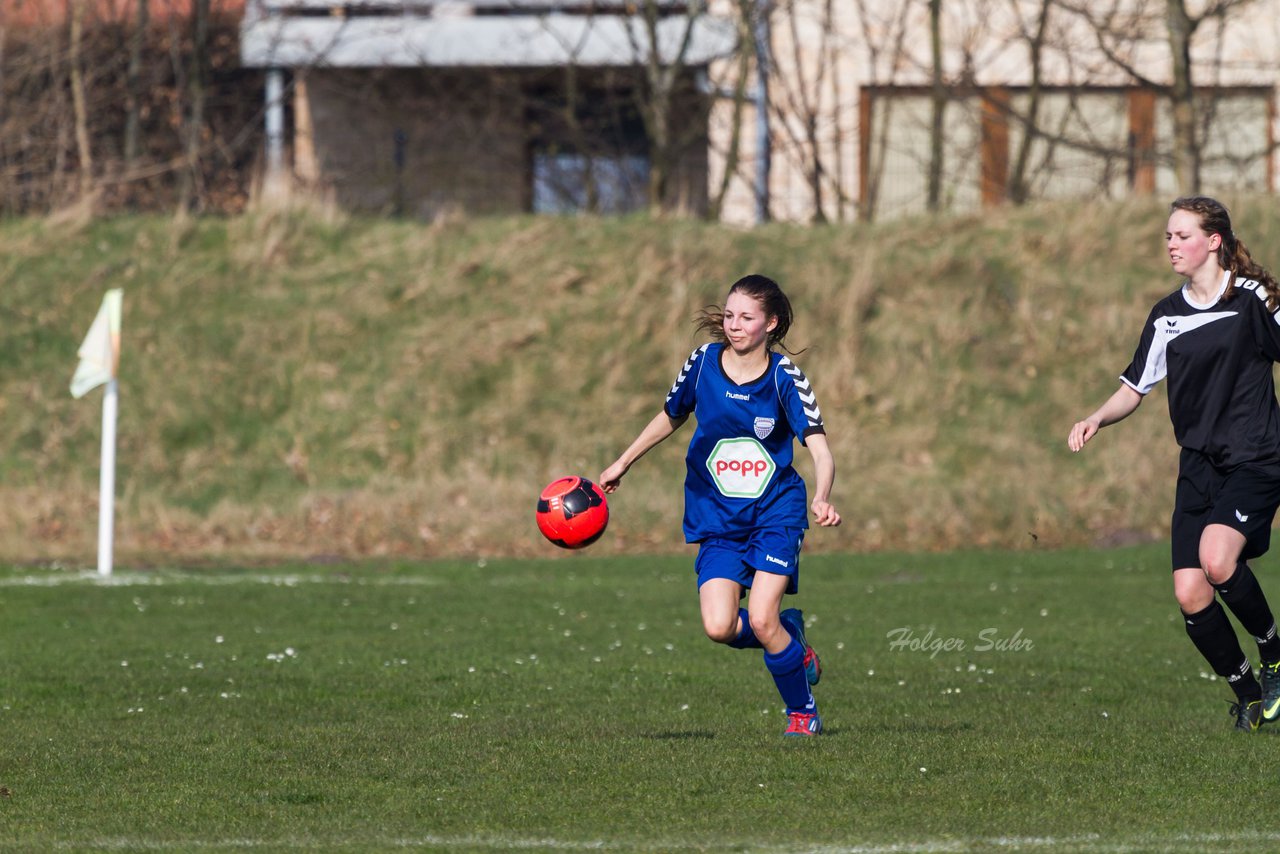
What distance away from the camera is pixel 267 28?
26828 millimetres

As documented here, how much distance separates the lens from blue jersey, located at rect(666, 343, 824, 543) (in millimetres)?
7242

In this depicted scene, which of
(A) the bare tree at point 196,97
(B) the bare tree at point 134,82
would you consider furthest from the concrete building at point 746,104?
(B) the bare tree at point 134,82

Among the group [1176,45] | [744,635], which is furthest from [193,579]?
[1176,45]

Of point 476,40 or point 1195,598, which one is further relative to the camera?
point 476,40

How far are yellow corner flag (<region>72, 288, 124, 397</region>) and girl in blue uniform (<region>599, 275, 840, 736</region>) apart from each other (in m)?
9.89

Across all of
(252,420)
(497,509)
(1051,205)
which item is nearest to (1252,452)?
(497,509)

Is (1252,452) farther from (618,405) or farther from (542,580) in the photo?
(618,405)

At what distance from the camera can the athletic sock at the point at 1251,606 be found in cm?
738

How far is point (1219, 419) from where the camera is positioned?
7.38m

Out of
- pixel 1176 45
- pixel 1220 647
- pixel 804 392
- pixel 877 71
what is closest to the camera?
pixel 804 392

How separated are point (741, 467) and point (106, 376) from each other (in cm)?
1027

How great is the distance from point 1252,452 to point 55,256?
19.4 m

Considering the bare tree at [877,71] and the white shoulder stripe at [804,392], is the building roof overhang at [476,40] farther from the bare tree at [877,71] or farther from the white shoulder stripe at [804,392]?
the white shoulder stripe at [804,392]

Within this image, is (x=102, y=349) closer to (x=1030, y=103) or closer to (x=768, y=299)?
(x=768, y=299)
